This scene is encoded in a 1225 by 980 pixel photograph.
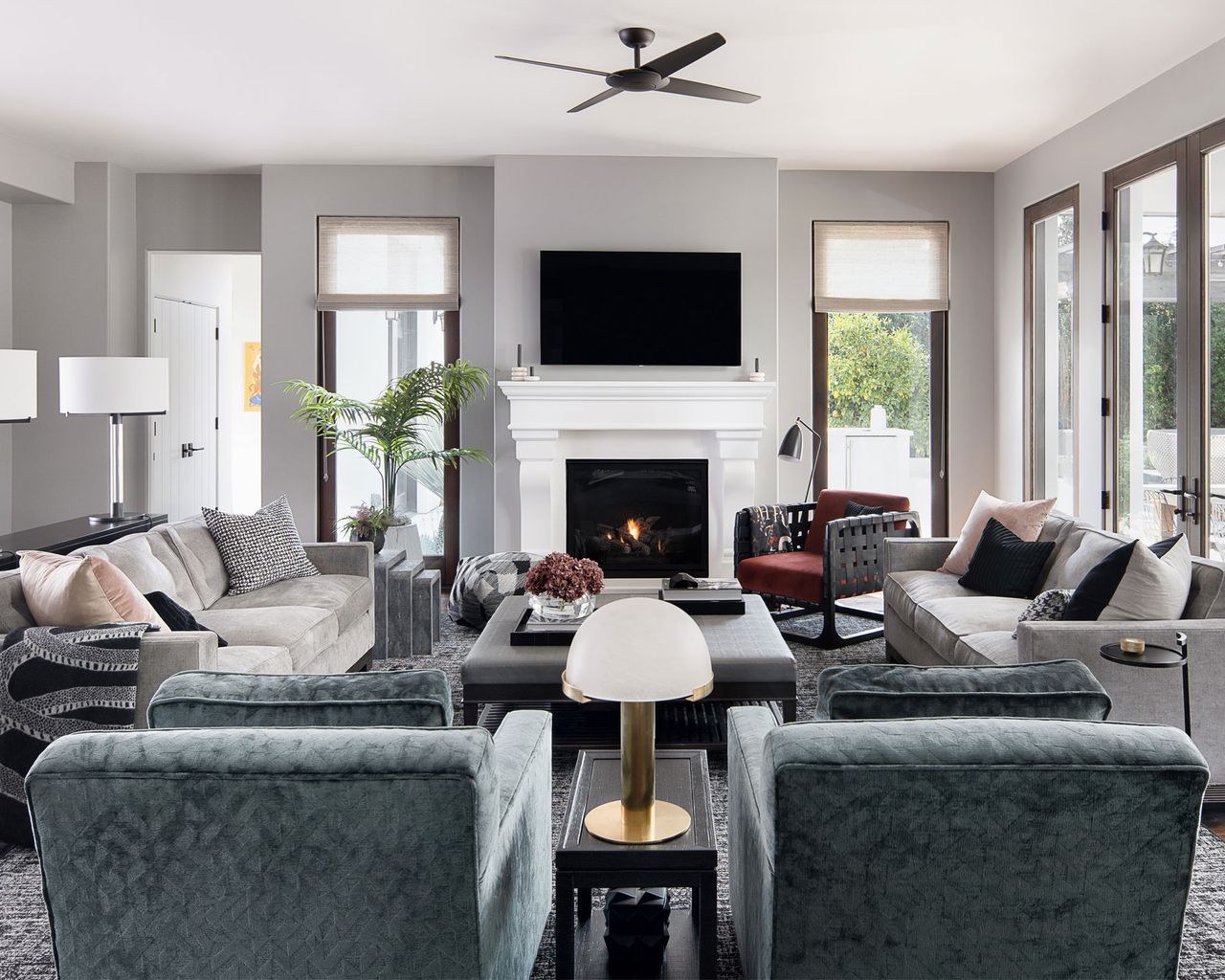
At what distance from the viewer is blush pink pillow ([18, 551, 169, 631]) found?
2771mm

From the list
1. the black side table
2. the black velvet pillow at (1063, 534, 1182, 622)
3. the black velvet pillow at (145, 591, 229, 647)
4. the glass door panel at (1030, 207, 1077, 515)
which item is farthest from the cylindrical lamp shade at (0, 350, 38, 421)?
the glass door panel at (1030, 207, 1077, 515)

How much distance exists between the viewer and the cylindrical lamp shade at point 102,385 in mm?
4859

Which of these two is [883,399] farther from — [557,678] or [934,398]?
[557,678]

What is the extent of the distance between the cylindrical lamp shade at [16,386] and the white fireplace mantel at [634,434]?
2.75 m

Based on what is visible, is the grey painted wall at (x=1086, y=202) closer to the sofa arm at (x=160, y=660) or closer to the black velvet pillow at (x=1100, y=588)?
the black velvet pillow at (x=1100, y=588)

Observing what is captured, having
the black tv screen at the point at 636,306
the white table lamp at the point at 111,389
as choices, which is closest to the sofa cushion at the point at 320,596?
the white table lamp at the point at 111,389

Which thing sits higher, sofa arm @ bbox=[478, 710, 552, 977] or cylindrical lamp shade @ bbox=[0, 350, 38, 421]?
cylindrical lamp shade @ bbox=[0, 350, 38, 421]

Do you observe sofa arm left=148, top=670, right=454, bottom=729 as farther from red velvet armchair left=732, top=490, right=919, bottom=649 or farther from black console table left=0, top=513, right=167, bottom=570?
red velvet armchair left=732, top=490, right=919, bottom=649

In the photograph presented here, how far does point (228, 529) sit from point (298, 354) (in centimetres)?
245

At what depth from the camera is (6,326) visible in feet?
21.0

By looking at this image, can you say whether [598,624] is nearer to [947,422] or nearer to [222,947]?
[222,947]

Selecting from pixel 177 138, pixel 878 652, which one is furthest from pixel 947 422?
pixel 177 138

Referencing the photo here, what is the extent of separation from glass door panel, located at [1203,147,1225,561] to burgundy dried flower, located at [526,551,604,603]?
2.66m

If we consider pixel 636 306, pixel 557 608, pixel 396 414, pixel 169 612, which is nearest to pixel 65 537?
pixel 169 612
